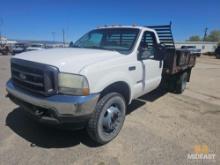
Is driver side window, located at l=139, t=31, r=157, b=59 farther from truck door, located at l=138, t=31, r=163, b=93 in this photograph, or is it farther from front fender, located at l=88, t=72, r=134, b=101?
front fender, located at l=88, t=72, r=134, b=101

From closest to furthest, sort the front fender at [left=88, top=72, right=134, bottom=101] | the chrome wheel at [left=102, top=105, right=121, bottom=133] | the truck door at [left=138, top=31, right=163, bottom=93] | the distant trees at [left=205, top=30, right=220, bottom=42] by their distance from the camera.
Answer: the front fender at [left=88, top=72, right=134, bottom=101] → the chrome wheel at [left=102, top=105, right=121, bottom=133] → the truck door at [left=138, top=31, right=163, bottom=93] → the distant trees at [left=205, top=30, right=220, bottom=42]

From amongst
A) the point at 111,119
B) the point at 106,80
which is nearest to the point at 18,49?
the point at 111,119

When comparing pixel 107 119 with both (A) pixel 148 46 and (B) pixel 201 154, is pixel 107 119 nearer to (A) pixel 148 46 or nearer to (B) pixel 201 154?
(B) pixel 201 154

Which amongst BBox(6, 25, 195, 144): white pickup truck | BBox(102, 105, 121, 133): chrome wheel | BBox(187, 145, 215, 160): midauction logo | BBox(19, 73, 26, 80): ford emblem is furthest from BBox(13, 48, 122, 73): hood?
BBox(187, 145, 215, 160): midauction logo

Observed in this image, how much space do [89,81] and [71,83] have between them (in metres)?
→ 0.25

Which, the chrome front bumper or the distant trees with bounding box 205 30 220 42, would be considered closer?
the chrome front bumper

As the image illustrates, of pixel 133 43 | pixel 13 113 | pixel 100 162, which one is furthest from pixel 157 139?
pixel 13 113

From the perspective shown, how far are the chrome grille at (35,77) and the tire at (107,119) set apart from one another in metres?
0.78

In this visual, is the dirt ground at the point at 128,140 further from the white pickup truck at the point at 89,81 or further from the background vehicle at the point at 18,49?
the background vehicle at the point at 18,49

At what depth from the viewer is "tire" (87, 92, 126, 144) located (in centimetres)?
290

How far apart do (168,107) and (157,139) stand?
78.2 inches

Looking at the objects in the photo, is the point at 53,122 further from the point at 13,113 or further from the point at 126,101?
the point at 13,113

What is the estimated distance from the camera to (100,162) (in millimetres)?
2736

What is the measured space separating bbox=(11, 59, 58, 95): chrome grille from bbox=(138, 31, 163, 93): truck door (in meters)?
1.84
